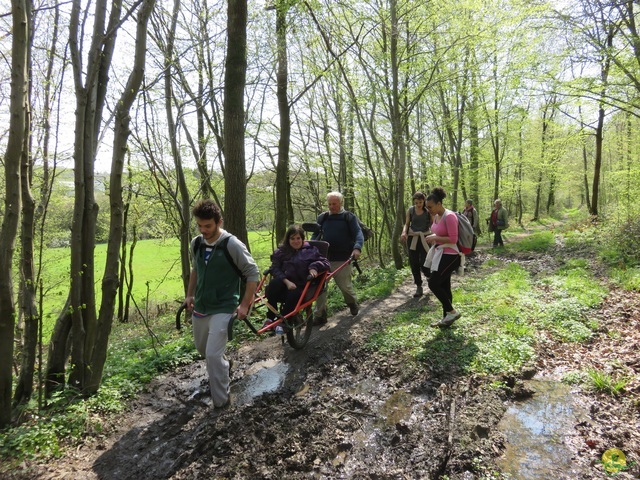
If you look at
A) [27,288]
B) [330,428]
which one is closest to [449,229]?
[330,428]

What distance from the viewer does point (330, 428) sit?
340 cm

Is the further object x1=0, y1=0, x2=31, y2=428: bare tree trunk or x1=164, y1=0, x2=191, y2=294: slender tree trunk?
x1=164, y1=0, x2=191, y2=294: slender tree trunk

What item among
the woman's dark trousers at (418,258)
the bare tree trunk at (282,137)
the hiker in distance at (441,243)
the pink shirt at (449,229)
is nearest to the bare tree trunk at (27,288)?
the hiker in distance at (441,243)

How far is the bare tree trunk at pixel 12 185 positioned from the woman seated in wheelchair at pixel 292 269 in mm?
2839

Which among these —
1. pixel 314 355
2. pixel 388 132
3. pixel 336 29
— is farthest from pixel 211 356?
pixel 388 132

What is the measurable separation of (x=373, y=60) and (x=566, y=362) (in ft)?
32.1

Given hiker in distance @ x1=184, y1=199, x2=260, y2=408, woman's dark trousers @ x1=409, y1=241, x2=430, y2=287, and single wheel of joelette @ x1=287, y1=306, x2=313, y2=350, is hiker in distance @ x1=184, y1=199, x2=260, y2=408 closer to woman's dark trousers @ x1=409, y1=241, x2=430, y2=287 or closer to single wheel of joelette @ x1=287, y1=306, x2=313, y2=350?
single wheel of joelette @ x1=287, y1=306, x2=313, y2=350

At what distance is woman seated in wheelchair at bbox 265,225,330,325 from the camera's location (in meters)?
5.18

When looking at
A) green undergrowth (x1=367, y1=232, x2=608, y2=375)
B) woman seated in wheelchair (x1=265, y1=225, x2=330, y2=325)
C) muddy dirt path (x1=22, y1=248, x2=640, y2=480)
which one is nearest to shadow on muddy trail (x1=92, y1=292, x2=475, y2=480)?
muddy dirt path (x1=22, y1=248, x2=640, y2=480)

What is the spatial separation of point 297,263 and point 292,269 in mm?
113

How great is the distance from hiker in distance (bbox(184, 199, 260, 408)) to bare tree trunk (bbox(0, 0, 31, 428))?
151 cm

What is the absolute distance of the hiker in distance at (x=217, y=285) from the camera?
3.76m

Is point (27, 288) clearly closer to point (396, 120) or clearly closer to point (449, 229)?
point (449, 229)

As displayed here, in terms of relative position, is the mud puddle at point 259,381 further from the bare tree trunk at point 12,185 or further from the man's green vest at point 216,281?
the bare tree trunk at point 12,185
